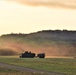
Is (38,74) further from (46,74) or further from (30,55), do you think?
(30,55)

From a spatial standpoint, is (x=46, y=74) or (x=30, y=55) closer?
(x=46, y=74)

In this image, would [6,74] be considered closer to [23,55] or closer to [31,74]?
[31,74]

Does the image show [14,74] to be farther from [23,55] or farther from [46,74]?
[23,55]

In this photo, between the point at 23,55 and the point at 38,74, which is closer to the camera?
the point at 38,74

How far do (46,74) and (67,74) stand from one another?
3403 mm

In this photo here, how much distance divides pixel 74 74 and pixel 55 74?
3199 millimetres

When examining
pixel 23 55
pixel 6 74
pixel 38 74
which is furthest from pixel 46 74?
pixel 23 55

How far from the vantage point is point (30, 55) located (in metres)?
173

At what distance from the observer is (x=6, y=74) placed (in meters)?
70.1

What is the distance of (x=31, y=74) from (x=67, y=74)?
228 inches

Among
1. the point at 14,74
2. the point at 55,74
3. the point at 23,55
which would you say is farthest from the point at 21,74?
the point at 23,55

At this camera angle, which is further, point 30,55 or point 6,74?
point 30,55

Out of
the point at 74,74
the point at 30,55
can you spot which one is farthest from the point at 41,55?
the point at 74,74

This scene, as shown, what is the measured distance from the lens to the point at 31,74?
70312 mm
